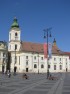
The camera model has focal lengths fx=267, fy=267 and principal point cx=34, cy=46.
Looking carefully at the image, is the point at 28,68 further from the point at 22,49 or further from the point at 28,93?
the point at 28,93

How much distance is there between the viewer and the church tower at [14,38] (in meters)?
107

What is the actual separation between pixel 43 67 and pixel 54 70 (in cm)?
590

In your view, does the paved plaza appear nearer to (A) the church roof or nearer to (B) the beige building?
(B) the beige building

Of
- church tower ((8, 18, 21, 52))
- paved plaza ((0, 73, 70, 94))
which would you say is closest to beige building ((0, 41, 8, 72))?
church tower ((8, 18, 21, 52))

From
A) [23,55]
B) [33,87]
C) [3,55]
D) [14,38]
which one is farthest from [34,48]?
[33,87]

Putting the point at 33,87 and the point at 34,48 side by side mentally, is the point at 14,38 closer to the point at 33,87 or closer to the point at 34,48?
the point at 34,48

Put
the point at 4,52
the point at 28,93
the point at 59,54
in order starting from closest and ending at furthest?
1. the point at 28,93
2. the point at 4,52
3. the point at 59,54

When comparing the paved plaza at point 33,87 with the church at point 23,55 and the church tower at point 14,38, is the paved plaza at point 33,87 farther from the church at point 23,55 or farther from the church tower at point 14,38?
the church tower at point 14,38

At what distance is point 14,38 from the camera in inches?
4242

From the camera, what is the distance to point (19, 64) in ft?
351

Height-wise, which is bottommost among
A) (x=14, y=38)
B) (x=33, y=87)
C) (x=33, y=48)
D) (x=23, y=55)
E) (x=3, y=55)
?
(x=33, y=87)

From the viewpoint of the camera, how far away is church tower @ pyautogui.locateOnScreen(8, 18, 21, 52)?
352ft

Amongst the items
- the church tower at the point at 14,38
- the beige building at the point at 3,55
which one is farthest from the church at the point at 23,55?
the beige building at the point at 3,55

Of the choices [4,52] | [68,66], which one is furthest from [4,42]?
[68,66]
